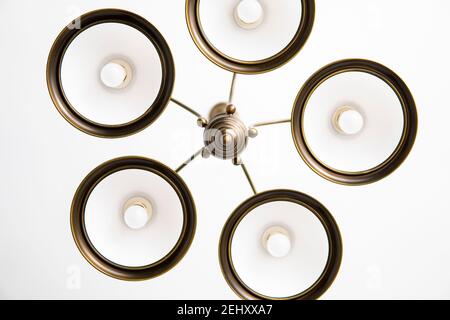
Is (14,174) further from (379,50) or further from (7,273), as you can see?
(379,50)

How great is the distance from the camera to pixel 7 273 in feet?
7.79

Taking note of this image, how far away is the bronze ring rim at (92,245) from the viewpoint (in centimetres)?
102

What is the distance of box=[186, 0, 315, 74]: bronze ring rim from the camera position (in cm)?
94

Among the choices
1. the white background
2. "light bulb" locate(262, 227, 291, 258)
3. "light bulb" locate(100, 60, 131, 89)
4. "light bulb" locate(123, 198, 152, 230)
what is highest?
the white background

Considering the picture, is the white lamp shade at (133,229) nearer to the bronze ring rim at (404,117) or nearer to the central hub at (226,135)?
the central hub at (226,135)

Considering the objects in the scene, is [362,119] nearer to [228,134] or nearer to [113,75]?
[228,134]

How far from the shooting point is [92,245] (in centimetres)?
106

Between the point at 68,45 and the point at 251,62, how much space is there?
51 centimetres

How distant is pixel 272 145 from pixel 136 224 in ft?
4.37

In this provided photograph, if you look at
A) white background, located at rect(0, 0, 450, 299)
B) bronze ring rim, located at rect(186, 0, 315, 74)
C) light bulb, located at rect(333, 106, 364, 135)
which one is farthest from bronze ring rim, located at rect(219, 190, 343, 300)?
white background, located at rect(0, 0, 450, 299)

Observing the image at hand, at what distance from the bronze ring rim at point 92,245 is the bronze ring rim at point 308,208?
0.35 feet

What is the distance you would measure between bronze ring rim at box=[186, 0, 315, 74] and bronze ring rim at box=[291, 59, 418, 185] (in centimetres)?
10

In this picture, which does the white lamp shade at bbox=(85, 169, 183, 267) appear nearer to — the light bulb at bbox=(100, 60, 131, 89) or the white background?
the light bulb at bbox=(100, 60, 131, 89)

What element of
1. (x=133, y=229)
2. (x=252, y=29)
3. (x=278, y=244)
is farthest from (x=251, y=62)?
(x=133, y=229)
